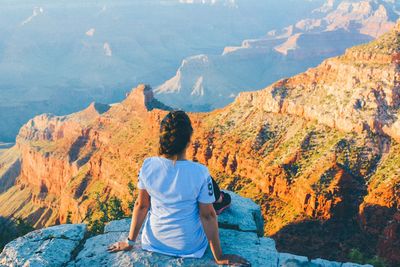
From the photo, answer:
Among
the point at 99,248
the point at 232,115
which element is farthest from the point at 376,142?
the point at 99,248

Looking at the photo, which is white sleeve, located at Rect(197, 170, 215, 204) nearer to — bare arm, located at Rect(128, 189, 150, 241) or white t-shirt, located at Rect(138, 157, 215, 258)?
white t-shirt, located at Rect(138, 157, 215, 258)

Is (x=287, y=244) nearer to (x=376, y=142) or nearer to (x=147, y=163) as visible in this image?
(x=376, y=142)

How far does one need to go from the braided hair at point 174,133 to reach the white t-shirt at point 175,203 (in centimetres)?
35

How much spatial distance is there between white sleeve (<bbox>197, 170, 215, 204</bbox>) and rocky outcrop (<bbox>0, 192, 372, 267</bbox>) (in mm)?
1986

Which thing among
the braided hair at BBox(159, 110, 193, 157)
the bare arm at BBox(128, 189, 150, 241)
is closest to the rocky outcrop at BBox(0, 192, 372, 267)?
the bare arm at BBox(128, 189, 150, 241)

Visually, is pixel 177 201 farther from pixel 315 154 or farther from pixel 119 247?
pixel 315 154

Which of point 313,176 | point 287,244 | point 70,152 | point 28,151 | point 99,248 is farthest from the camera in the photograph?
point 28,151

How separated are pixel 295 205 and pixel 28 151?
9781 cm

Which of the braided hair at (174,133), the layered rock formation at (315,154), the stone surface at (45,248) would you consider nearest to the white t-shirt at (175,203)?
the braided hair at (174,133)

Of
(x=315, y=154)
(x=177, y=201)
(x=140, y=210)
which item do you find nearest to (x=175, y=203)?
(x=177, y=201)

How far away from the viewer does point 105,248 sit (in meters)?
14.5

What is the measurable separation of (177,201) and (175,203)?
0.36ft

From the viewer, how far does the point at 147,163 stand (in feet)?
40.9

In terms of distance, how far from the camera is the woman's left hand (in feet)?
45.3
